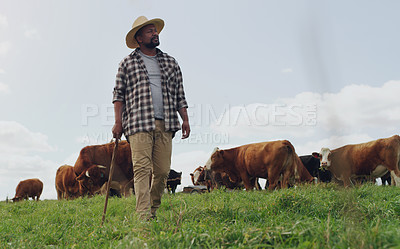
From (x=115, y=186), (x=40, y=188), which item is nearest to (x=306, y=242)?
(x=115, y=186)

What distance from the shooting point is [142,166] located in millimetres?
4270

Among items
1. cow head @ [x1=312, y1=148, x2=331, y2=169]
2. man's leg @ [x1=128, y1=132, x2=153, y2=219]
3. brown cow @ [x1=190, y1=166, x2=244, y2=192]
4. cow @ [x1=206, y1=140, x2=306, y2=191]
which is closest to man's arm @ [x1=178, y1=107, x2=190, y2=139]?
man's leg @ [x1=128, y1=132, x2=153, y2=219]

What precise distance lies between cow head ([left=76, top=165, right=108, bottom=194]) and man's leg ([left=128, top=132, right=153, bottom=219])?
7574mm

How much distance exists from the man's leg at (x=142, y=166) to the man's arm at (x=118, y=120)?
211 millimetres

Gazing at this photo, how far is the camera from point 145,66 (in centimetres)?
462

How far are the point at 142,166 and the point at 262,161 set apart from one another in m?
6.49

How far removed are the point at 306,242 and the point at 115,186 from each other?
32.8 ft

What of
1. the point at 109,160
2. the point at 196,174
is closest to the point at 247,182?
the point at 109,160

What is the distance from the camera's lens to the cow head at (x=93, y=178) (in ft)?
37.4

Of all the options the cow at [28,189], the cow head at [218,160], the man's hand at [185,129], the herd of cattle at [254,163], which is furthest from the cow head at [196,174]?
the man's hand at [185,129]

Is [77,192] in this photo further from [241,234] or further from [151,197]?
[241,234]

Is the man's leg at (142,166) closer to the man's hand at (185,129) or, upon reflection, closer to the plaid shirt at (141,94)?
the plaid shirt at (141,94)

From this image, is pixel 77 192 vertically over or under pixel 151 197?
under

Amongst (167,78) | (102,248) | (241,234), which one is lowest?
(102,248)
